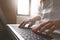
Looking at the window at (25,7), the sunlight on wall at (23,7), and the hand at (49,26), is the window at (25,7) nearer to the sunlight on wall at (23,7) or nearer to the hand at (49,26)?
the sunlight on wall at (23,7)

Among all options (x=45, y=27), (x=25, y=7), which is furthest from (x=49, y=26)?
(x=25, y=7)

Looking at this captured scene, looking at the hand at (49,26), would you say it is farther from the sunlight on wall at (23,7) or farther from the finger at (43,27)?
the sunlight on wall at (23,7)

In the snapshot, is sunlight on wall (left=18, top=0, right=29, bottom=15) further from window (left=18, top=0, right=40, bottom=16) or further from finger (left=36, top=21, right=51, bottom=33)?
finger (left=36, top=21, right=51, bottom=33)

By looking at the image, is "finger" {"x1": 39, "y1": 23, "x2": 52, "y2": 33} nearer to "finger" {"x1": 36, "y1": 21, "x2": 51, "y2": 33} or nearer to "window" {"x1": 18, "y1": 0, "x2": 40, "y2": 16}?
"finger" {"x1": 36, "y1": 21, "x2": 51, "y2": 33}

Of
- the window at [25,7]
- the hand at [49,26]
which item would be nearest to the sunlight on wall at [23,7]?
the window at [25,7]

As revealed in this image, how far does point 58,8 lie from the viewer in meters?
0.68

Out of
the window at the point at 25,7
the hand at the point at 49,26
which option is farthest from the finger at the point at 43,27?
the window at the point at 25,7

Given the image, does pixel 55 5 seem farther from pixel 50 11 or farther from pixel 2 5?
pixel 2 5

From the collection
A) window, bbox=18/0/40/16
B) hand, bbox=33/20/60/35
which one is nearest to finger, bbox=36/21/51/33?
hand, bbox=33/20/60/35

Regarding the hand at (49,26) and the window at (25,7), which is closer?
the hand at (49,26)

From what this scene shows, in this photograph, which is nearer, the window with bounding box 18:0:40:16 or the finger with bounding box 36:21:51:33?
the finger with bounding box 36:21:51:33

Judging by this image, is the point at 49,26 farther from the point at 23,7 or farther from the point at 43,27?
the point at 23,7

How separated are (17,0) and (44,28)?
1006 mm

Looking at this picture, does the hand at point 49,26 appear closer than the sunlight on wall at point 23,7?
Yes
